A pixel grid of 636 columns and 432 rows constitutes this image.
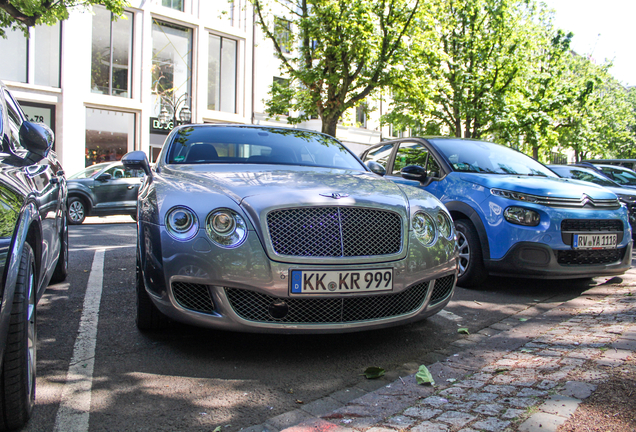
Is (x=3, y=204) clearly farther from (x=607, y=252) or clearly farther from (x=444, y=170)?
(x=607, y=252)

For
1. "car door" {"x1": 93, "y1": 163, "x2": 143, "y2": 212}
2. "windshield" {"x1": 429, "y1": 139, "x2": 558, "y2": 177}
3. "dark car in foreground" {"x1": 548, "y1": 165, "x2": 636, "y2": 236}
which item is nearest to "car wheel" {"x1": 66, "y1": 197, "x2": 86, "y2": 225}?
"car door" {"x1": 93, "y1": 163, "x2": 143, "y2": 212}

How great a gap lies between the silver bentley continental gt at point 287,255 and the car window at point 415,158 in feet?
8.90

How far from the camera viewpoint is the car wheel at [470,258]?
5.48 meters

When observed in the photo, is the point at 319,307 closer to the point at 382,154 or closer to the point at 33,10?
the point at 382,154

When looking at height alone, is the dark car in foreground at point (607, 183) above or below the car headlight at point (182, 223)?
above

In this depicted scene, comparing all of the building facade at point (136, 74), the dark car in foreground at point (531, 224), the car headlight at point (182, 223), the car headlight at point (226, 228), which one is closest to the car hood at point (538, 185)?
the dark car in foreground at point (531, 224)

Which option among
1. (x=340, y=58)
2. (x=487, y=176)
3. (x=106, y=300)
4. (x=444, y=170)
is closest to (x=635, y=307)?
(x=487, y=176)

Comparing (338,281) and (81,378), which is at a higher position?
(338,281)

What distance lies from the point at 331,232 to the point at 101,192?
1191cm

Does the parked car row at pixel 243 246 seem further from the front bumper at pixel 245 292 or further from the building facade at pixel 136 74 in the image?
the building facade at pixel 136 74

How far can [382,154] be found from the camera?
739 centimetres

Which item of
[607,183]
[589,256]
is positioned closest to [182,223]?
[589,256]

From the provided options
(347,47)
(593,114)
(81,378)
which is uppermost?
(593,114)

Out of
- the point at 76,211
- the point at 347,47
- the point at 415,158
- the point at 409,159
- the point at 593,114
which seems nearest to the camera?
the point at 415,158
